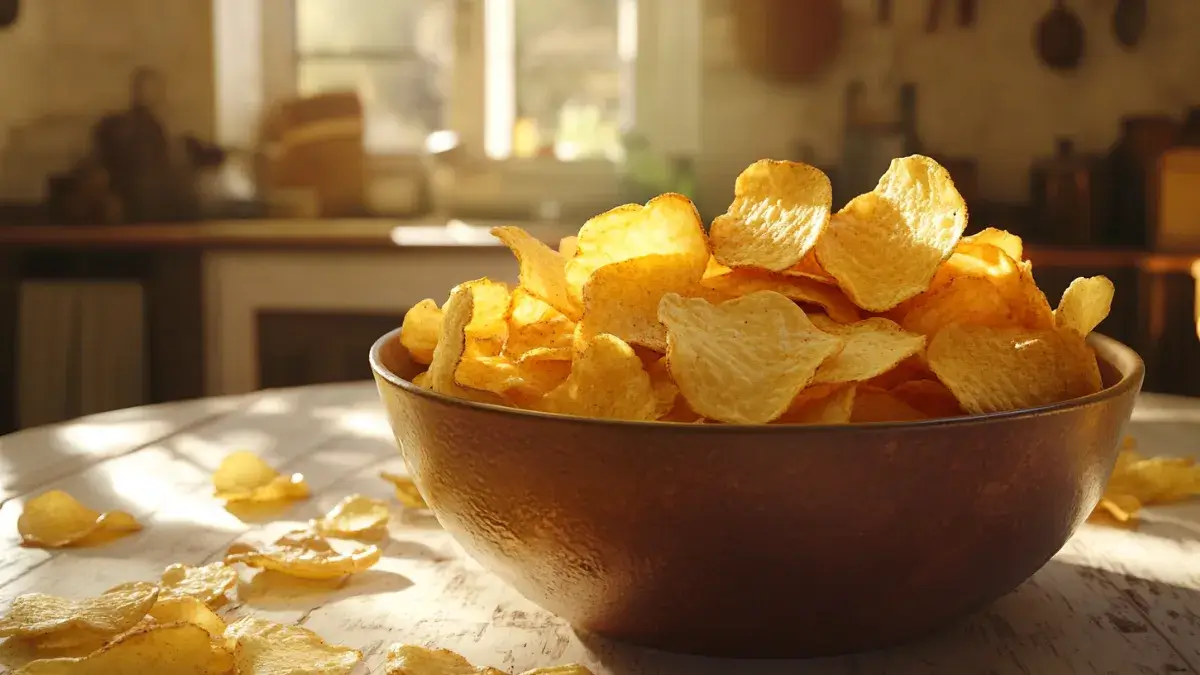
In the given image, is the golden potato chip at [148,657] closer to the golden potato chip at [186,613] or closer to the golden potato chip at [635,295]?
the golden potato chip at [186,613]

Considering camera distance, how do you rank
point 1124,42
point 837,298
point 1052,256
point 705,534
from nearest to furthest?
point 705,534, point 837,298, point 1052,256, point 1124,42

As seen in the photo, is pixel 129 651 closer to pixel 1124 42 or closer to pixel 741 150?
pixel 741 150

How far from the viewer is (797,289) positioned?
26.1 inches

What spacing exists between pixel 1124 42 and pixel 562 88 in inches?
69.4

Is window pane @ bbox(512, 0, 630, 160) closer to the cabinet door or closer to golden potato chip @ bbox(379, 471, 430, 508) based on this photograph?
the cabinet door

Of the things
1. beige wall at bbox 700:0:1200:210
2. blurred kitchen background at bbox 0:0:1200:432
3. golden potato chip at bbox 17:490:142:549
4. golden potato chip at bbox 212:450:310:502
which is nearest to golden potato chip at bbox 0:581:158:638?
Result: golden potato chip at bbox 17:490:142:549

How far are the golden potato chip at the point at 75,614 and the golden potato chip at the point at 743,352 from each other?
334 millimetres

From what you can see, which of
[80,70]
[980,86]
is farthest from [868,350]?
[80,70]

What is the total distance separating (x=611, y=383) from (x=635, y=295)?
0.09 meters

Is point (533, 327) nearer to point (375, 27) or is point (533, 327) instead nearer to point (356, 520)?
point (356, 520)

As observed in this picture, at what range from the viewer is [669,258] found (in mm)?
685

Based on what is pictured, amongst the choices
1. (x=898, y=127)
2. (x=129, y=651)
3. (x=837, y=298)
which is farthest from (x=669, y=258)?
(x=898, y=127)

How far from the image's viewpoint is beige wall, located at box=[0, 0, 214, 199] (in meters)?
3.78

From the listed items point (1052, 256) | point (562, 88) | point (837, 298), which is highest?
point (562, 88)
